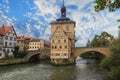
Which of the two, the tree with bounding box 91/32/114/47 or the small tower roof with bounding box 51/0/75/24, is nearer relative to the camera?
the small tower roof with bounding box 51/0/75/24

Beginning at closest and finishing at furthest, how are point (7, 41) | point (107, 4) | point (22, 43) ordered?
point (107, 4) → point (7, 41) → point (22, 43)

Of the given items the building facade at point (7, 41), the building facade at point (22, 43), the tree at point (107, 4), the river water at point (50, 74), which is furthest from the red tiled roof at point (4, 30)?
the tree at point (107, 4)

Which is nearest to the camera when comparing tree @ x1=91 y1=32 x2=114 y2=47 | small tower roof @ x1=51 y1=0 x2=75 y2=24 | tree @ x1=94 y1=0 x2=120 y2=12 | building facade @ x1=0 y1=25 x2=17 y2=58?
tree @ x1=94 y1=0 x2=120 y2=12

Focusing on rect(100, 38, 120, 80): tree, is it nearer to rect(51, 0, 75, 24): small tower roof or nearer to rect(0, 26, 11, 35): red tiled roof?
rect(51, 0, 75, 24): small tower roof

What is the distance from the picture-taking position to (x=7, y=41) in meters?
75.2

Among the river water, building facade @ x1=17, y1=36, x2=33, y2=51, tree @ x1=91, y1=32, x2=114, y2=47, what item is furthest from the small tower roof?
building facade @ x1=17, y1=36, x2=33, y2=51

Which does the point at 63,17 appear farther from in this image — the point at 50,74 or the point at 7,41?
the point at 50,74

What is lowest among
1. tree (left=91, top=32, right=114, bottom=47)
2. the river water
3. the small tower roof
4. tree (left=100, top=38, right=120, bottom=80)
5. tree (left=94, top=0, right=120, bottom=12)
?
the river water

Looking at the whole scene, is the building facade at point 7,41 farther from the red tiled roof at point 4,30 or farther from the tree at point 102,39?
the tree at point 102,39

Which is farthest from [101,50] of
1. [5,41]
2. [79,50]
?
[5,41]

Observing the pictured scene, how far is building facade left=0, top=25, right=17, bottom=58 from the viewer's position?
72.0 m

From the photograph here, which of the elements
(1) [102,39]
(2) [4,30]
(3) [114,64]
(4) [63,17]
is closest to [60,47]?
(4) [63,17]

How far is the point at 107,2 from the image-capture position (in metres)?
10.4

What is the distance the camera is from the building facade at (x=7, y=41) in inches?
2835
